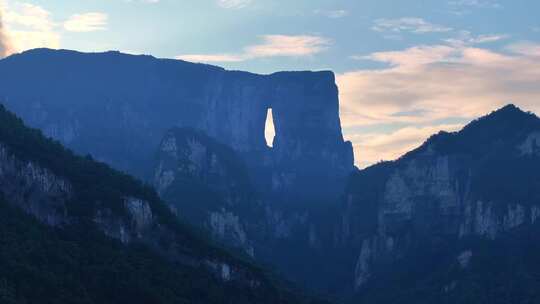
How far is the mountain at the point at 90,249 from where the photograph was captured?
160 m

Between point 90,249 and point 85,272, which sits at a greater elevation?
point 90,249

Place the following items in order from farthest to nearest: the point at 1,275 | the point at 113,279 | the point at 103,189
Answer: the point at 103,189 → the point at 113,279 → the point at 1,275

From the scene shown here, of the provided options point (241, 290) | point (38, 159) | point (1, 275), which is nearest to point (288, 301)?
point (241, 290)

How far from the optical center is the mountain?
524 ft

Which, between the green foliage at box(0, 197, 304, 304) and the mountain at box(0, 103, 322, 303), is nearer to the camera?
the green foliage at box(0, 197, 304, 304)

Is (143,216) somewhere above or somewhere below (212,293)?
above

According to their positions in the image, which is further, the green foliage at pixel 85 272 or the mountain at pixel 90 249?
the mountain at pixel 90 249

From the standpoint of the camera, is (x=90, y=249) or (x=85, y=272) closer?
(x=85, y=272)

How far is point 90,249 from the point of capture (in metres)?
176

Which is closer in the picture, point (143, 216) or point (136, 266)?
point (136, 266)

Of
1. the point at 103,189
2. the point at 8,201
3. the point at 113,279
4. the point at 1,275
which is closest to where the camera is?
the point at 1,275

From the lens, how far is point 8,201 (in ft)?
588

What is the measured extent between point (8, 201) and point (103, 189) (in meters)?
20.5

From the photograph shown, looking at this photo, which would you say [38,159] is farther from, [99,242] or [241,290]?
[241,290]
